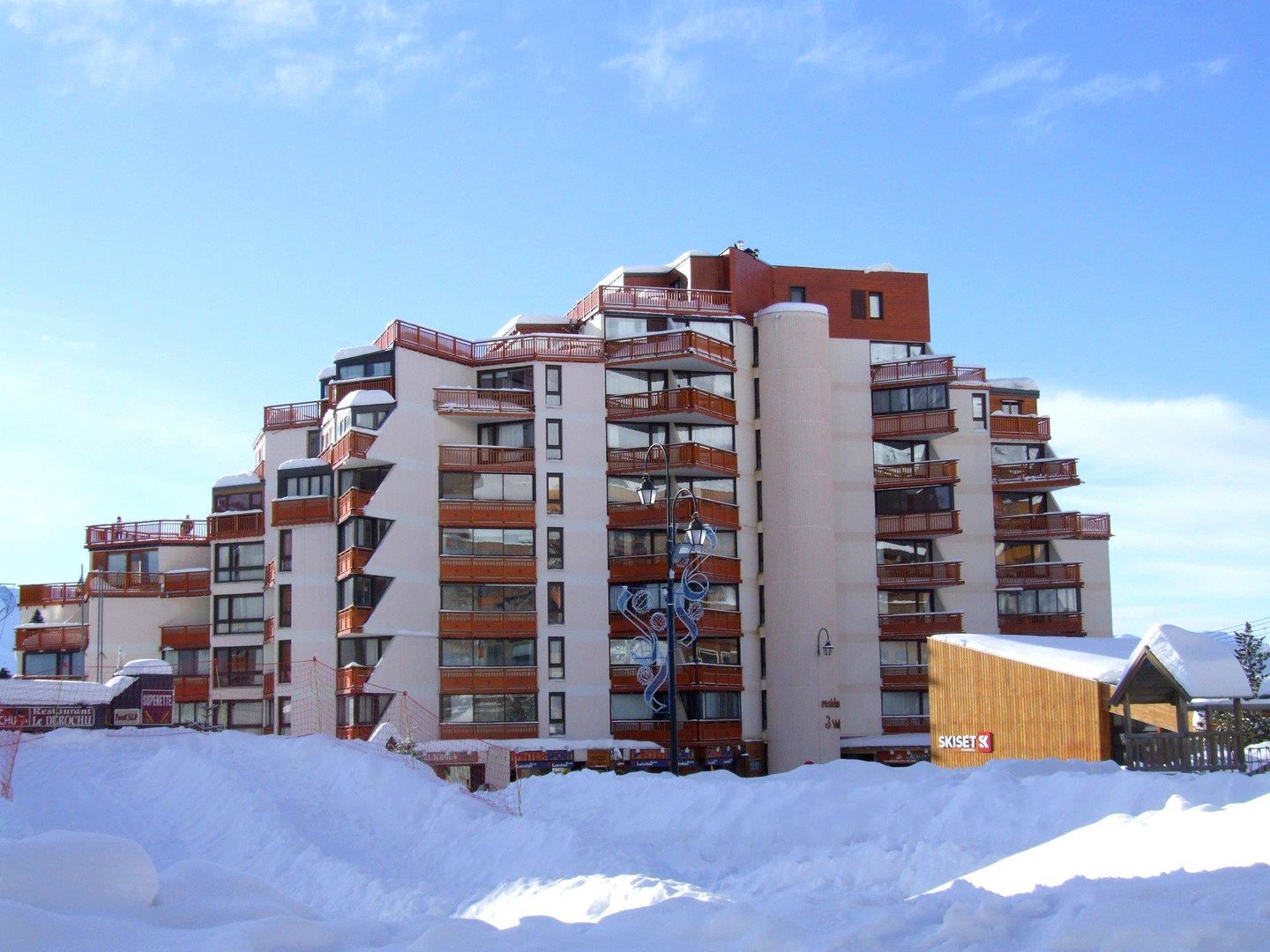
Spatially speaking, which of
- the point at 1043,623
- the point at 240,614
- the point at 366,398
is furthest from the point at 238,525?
the point at 1043,623

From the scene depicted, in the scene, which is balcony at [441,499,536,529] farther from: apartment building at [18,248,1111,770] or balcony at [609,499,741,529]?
balcony at [609,499,741,529]

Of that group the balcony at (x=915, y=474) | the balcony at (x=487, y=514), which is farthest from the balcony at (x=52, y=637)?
the balcony at (x=915, y=474)

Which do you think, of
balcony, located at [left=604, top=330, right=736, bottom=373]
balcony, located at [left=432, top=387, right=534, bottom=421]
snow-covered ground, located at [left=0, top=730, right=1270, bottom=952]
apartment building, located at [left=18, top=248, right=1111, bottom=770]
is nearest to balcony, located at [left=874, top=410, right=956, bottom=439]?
apartment building, located at [left=18, top=248, right=1111, bottom=770]

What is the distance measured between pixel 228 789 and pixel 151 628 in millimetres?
46843

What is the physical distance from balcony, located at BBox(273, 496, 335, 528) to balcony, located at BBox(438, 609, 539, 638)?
714 cm

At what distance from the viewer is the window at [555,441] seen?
56.6 m

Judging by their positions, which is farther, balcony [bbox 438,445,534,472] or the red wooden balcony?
the red wooden balcony

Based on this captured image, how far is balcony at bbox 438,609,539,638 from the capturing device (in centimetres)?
5422

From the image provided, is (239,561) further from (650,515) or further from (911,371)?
(911,371)

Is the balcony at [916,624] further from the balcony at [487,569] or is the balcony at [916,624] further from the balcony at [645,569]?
the balcony at [487,569]

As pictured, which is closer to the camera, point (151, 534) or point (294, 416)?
point (294, 416)

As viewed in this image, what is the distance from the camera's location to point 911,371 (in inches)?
2493

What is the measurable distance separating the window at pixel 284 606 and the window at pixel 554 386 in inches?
559

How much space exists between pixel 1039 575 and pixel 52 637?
47960 millimetres
